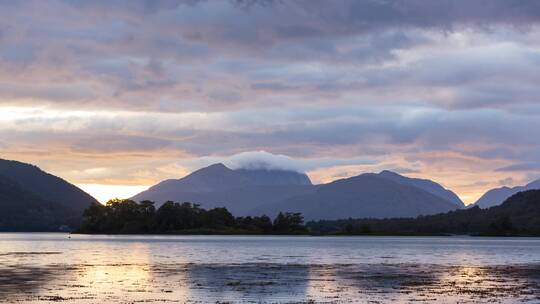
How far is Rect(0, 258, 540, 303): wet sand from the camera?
64875 mm

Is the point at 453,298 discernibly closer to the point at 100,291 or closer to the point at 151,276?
the point at 100,291

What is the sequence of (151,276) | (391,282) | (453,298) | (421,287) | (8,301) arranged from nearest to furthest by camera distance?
(8,301), (453,298), (421,287), (391,282), (151,276)

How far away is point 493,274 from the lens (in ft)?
313

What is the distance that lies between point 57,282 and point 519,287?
42911mm

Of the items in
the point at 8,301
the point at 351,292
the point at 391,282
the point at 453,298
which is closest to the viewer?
the point at 8,301

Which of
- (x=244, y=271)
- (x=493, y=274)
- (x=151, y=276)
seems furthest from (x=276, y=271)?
(x=493, y=274)

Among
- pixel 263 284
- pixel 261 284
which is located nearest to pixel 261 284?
pixel 261 284

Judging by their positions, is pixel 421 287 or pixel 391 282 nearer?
pixel 421 287

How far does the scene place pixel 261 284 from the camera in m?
77.0

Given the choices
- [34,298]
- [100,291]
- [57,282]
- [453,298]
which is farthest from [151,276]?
[453,298]

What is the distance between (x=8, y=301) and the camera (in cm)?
6138

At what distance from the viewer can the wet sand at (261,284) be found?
2554 inches

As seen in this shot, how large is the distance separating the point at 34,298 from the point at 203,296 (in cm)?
1301

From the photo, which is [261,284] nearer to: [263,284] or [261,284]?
[261,284]
